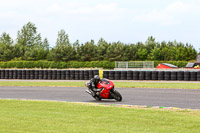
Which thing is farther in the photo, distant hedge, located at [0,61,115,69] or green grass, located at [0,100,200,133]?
distant hedge, located at [0,61,115,69]

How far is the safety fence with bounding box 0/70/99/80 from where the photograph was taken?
31.4m

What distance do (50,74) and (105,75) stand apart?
5686 millimetres

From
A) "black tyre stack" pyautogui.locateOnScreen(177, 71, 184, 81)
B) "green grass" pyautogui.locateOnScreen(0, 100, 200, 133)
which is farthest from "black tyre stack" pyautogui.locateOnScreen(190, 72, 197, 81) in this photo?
"green grass" pyautogui.locateOnScreen(0, 100, 200, 133)

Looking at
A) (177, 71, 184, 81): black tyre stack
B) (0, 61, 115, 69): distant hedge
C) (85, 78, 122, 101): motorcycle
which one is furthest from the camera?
(0, 61, 115, 69): distant hedge

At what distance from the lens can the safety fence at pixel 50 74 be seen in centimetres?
3140

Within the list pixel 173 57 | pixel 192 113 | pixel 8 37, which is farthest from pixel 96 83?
pixel 8 37

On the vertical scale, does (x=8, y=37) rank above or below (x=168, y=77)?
above

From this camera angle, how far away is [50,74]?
33.2 m

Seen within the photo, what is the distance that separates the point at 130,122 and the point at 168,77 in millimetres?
20845

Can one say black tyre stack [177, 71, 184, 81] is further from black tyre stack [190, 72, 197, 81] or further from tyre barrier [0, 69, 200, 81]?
black tyre stack [190, 72, 197, 81]

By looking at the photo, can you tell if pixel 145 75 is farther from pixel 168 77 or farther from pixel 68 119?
pixel 68 119

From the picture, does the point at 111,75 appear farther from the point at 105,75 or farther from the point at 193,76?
the point at 193,76

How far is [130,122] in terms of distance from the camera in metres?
8.34

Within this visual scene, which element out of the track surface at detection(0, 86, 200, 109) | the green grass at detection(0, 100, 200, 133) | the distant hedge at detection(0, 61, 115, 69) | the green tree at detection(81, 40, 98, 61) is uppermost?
the green tree at detection(81, 40, 98, 61)
